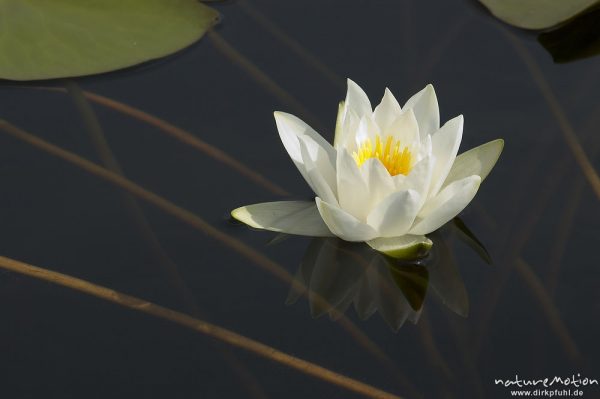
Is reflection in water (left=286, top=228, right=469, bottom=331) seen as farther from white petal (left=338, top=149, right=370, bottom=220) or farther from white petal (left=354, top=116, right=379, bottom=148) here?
white petal (left=354, top=116, right=379, bottom=148)

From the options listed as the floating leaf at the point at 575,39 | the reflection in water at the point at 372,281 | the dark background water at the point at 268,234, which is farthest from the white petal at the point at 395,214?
the floating leaf at the point at 575,39

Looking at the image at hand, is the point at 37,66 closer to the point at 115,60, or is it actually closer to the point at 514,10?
the point at 115,60

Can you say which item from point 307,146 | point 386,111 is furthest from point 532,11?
point 307,146

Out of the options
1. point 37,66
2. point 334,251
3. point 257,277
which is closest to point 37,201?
point 37,66

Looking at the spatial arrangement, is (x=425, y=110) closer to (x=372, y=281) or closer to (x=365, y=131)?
(x=365, y=131)

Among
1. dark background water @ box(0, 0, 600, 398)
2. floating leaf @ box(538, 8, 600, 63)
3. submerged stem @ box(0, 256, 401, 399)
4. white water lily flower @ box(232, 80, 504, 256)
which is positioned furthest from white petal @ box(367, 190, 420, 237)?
floating leaf @ box(538, 8, 600, 63)
